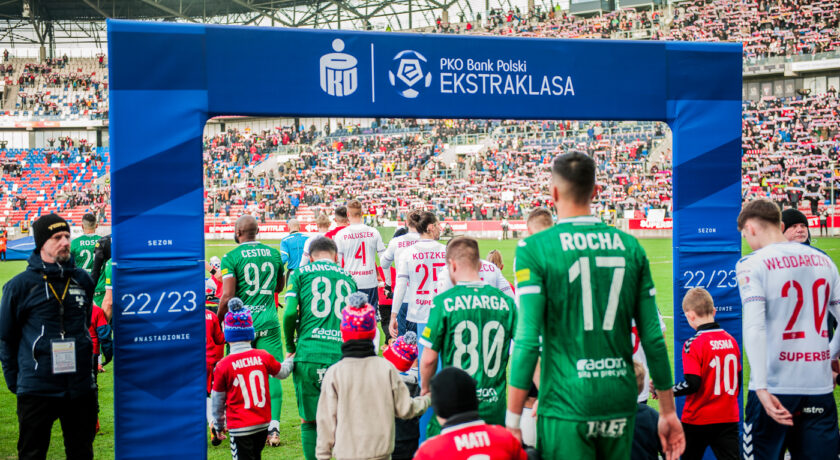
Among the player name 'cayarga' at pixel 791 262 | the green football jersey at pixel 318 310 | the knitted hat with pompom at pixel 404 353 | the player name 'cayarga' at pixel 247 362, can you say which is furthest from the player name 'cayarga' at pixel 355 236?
the player name 'cayarga' at pixel 791 262

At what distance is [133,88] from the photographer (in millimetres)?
5605

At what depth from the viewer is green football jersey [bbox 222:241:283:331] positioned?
7371mm

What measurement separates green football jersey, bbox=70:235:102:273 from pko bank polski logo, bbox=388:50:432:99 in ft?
19.1

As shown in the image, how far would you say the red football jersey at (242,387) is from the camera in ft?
18.3

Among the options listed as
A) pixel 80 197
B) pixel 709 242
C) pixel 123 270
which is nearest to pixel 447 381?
pixel 123 270

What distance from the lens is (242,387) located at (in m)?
5.58

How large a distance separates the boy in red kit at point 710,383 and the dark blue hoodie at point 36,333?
4253 mm

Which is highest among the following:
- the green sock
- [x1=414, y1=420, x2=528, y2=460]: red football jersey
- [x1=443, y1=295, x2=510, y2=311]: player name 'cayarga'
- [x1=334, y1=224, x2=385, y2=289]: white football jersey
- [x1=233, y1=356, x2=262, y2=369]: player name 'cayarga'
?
[x1=334, y1=224, x2=385, y2=289]: white football jersey

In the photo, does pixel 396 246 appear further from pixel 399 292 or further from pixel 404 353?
pixel 404 353

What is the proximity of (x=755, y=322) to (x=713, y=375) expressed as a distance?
36.5 inches

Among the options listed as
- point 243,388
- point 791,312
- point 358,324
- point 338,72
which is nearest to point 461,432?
point 358,324

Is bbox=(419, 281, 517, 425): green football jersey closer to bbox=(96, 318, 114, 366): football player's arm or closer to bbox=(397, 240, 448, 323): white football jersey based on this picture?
bbox=(96, 318, 114, 366): football player's arm

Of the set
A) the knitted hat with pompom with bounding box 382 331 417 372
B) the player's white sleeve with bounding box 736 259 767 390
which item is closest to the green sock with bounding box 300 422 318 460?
the knitted hat with pompom with bounding box 382 331 417 372

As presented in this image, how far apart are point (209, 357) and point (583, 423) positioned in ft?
16.9
